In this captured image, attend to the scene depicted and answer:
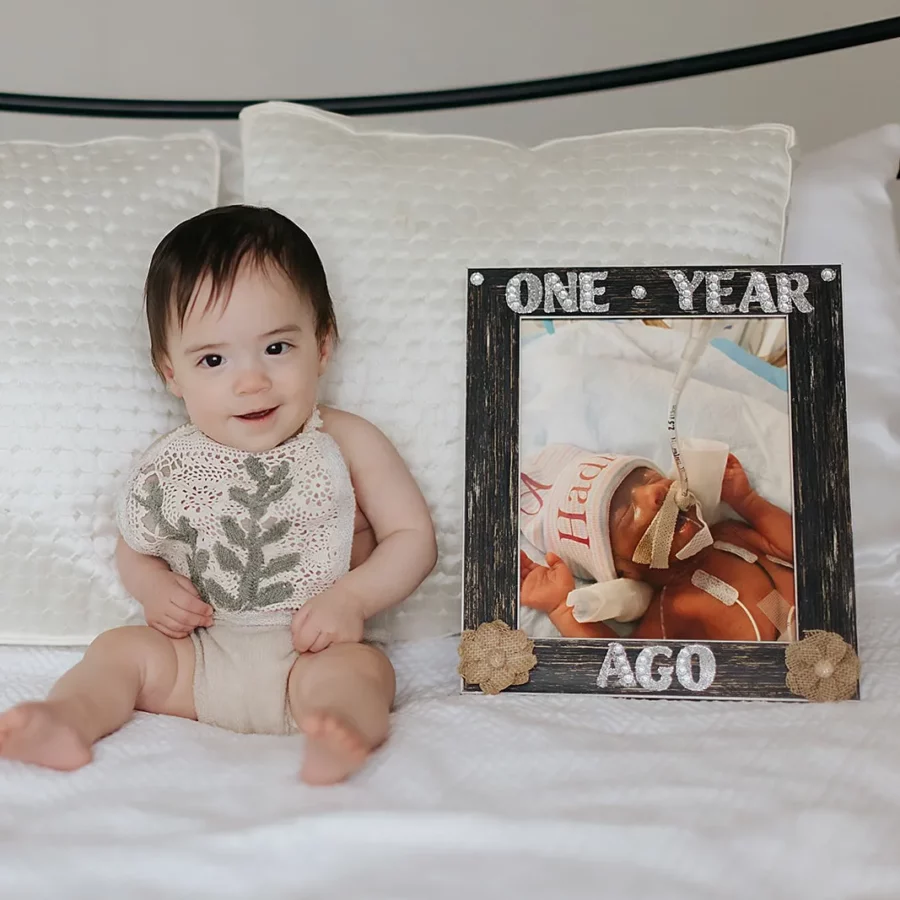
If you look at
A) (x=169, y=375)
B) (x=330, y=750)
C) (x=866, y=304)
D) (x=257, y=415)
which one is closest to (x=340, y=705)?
(x=330, y=750)

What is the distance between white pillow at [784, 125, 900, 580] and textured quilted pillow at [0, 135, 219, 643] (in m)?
0.78

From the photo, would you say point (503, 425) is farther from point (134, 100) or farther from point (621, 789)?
point (134, 100)

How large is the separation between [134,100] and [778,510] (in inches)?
54.0

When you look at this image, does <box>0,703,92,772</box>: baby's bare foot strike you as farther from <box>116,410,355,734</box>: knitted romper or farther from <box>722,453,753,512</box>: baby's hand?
<box>722,453,753,512</box>: baby's hand

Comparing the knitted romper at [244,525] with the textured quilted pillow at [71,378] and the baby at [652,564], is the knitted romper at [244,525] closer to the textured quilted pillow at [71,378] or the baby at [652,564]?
the textured quilted pillow at [71,378]

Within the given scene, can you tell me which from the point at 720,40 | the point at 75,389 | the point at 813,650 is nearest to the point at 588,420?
the point at 813,650

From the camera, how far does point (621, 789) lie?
72 cm

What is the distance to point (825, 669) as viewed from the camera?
95cm

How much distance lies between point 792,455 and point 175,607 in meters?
0.64

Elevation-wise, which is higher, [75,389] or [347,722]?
[75,389]

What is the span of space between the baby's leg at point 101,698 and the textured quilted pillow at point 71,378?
0.16 meters

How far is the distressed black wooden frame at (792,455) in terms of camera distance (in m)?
0.99

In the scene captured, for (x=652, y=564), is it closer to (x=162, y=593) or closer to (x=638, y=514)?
(x=638, y=514)

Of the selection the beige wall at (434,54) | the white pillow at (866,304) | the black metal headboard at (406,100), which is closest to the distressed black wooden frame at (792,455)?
the white pillow at (866,304)
